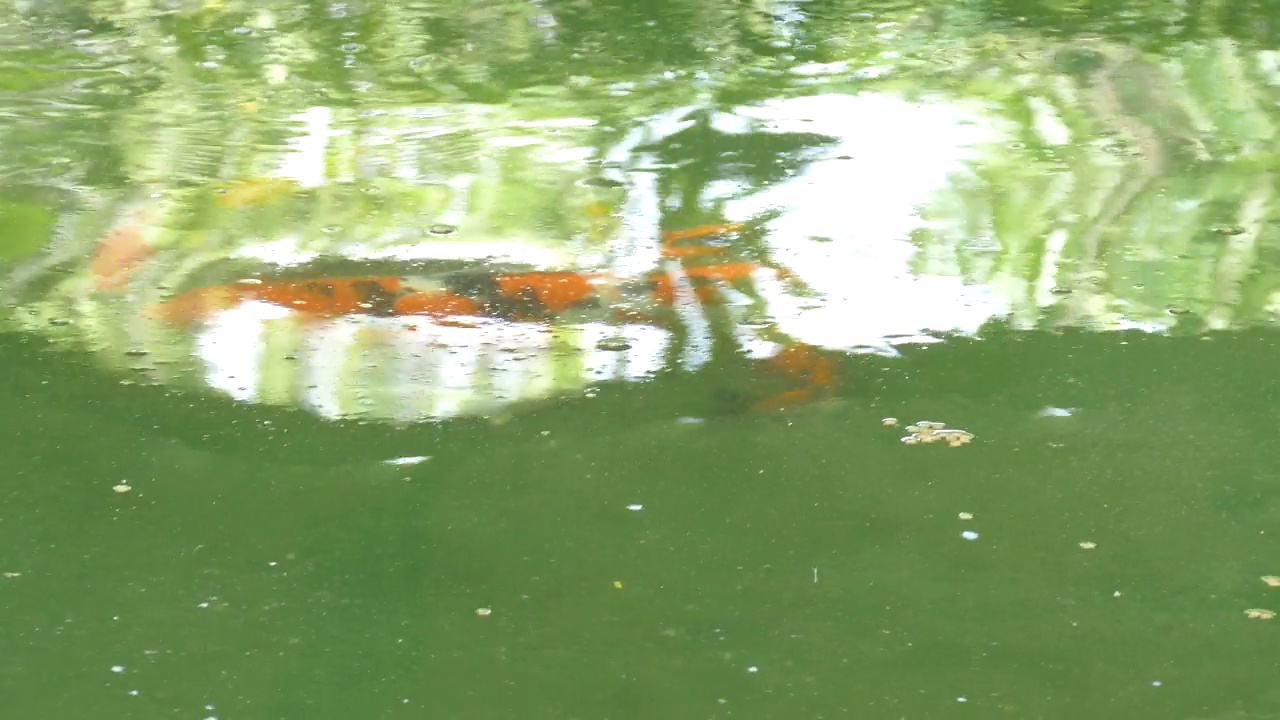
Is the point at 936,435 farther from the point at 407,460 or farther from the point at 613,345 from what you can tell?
the point at 407,460

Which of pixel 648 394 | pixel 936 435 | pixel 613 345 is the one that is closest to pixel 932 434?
pixel 936 435

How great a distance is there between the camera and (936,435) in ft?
6.80

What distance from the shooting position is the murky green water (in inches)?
66.0

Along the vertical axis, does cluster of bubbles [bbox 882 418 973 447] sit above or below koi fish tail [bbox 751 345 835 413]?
below

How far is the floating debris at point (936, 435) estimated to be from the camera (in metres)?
2.06

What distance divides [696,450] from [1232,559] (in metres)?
0.75

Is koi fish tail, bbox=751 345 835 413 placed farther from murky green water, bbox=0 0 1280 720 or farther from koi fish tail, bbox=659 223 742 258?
koi fish tail, bbox=659 223 742 258

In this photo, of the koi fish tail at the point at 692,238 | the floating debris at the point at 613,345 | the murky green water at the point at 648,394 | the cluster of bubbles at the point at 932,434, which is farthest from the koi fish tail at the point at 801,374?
the koi fish tail at the point at 692,238

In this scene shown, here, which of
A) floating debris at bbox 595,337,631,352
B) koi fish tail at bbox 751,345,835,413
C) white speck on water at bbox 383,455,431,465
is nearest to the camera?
white speck on water at bbox 383,455,431,465

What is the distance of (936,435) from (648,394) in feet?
1.50

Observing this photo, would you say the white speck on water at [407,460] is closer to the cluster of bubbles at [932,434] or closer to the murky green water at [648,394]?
the murky green water at [648,394]

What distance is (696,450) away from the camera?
2.07 metres

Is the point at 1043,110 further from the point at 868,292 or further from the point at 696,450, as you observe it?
the point at 696,450

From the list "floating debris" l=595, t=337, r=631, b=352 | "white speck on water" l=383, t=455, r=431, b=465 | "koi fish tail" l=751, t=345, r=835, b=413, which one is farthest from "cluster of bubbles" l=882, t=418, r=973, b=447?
"white speck on water" l=383, t=455, r=431, b=465
